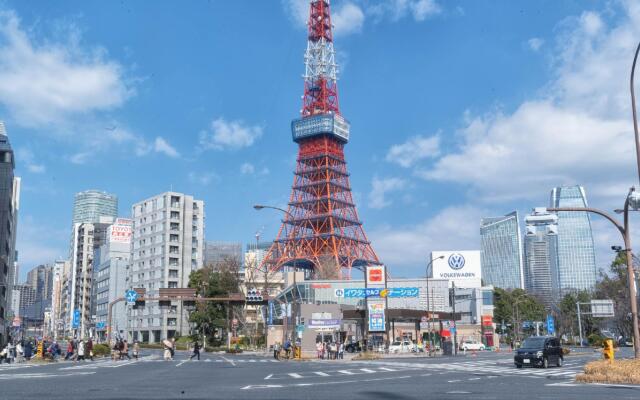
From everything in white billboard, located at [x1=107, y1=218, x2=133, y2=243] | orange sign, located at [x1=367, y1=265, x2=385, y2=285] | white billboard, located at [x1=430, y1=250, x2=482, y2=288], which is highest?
white billboard, located at [x1=107, y1=218, x2=133, y2=243]

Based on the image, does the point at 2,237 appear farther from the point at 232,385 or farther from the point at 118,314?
the point at 232,385

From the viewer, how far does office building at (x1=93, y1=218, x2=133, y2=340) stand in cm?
12071

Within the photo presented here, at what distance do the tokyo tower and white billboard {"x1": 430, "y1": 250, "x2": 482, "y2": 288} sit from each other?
1169 centimetres

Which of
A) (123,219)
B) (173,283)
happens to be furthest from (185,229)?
(123,219)

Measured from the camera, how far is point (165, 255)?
110125 millimetres

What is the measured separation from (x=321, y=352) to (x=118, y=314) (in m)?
84.1

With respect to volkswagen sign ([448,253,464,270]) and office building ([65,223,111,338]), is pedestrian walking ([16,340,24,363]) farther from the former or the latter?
office building ([65,223,111,338])

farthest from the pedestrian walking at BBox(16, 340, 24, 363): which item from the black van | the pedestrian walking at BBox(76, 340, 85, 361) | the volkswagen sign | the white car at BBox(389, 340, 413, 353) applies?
the volkswagen sign

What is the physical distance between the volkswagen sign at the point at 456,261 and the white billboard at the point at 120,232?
209 feet

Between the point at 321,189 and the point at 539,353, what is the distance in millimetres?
75727

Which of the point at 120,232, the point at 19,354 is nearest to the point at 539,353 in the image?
the point at 19,354

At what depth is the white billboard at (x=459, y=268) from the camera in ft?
358

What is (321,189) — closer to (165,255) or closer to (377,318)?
(165,255)

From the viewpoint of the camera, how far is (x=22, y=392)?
16266 mm
